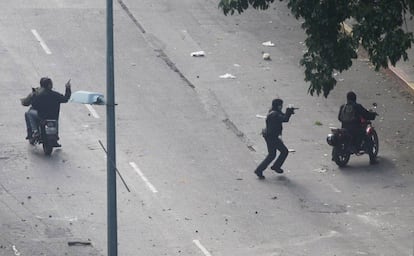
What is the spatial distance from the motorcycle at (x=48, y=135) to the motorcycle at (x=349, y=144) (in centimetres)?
500

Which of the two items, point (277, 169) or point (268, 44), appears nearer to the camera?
point (277, 169)

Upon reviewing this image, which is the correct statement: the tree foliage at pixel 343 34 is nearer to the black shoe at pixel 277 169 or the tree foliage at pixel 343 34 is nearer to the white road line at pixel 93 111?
the black shoe at pixel 277 169

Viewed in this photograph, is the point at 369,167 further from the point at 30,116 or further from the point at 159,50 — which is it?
the point at 159,50

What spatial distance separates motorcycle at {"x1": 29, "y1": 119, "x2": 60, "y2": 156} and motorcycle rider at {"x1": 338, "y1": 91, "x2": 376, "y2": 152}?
5.31 m

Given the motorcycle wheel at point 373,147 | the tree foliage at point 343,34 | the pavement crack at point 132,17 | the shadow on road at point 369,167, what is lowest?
the pavement crack at point 132,17

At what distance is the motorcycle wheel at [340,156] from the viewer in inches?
953

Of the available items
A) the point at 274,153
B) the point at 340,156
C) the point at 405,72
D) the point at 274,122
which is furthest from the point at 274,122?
the point at 405,72

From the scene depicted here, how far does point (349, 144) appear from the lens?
79.5ft

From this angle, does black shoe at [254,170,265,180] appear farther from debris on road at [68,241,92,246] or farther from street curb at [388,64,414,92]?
street curb at [388,64,414,92]

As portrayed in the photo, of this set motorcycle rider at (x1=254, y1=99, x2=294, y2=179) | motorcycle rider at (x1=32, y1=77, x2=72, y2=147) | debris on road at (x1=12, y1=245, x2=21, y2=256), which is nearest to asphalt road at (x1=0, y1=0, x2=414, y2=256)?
debris on road at (x1=12, y1=245, x2=21, y2=256)

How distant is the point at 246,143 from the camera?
25.6 m

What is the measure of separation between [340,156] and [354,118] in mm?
743

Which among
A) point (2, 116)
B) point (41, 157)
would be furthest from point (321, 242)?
point (2, 116)

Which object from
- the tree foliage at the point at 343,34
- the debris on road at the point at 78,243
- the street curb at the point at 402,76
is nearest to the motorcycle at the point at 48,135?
the debris on road at the point at 78,243
